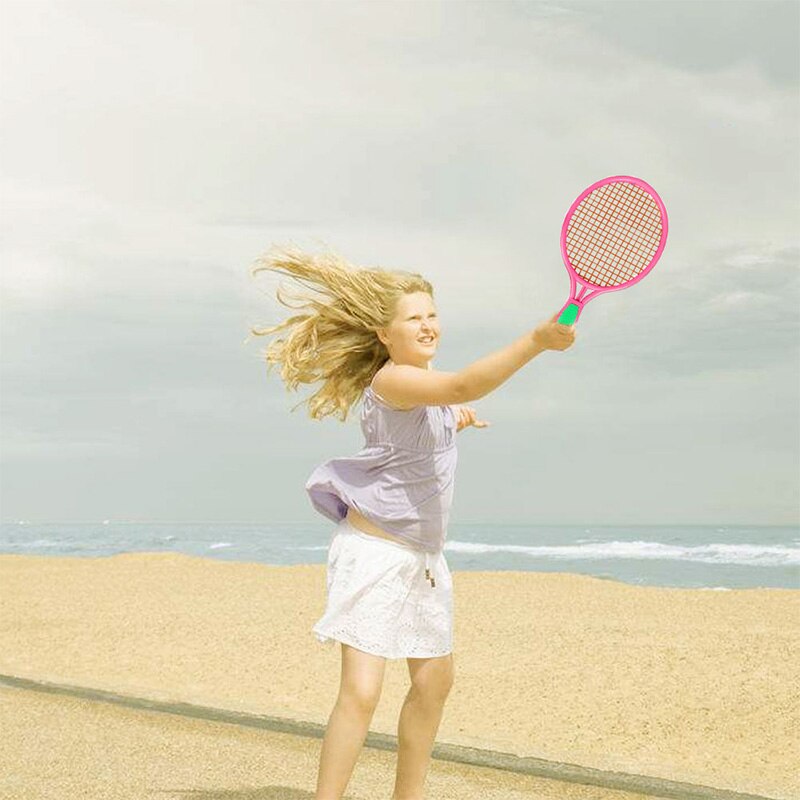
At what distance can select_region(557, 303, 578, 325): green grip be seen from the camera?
272 centimetres

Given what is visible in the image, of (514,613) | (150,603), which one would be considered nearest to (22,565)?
(150,603)

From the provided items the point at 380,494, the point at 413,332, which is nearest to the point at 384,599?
the point at 380,494

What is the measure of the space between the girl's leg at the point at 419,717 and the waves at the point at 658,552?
19524mm

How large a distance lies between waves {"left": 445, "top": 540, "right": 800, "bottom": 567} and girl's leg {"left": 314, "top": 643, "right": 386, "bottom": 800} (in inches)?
782

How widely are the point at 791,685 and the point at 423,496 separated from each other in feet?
12.7

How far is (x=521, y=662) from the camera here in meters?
7.16

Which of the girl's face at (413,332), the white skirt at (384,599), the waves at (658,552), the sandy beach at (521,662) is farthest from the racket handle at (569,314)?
the waves at (658,552)

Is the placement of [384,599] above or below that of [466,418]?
below

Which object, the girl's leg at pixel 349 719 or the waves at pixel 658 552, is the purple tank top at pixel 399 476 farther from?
the waves at pixel 658 552

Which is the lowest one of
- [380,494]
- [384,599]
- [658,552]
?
[658,552]

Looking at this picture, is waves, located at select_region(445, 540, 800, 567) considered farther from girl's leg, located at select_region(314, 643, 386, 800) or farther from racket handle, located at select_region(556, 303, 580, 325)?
racket handle, located at select_region(556, 303, 580, 325)

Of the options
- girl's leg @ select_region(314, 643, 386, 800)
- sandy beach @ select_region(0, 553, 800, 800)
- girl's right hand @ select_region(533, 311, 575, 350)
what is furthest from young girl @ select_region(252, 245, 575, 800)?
sandy beach @ select_region(0, 553, 800, 800)

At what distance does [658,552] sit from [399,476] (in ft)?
75.5

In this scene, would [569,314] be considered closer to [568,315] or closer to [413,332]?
[568,315]
